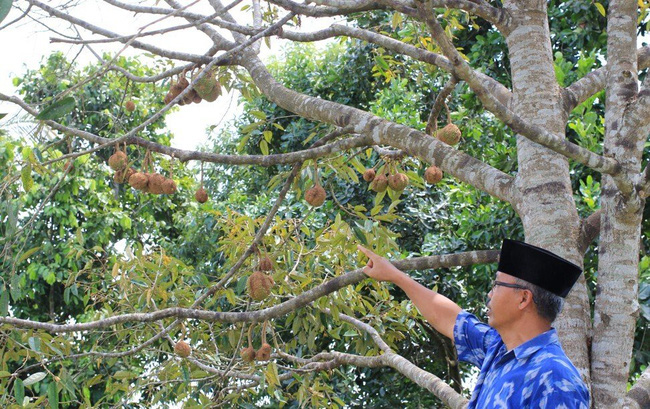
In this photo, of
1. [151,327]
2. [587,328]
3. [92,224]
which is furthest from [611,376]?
[92,224]

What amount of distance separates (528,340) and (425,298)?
58 cm

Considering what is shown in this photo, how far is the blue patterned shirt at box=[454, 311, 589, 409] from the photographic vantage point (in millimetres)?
1689

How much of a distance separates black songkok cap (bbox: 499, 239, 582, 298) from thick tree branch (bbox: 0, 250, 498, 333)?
2.05 feet

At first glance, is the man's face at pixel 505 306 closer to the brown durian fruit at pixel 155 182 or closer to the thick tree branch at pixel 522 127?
the thick tree branch at pixel 522 127

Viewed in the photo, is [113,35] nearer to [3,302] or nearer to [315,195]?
[315,195]

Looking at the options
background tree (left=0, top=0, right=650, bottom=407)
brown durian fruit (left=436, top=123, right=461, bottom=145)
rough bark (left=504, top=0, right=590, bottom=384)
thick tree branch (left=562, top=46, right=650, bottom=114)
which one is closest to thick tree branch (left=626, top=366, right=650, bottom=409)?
background tree (left=0, top=0, right=650, bottom=407)

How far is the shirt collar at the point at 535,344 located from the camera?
1.83m

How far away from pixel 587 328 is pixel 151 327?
225 centimetres

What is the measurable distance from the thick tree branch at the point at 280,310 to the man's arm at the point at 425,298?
0.40 ft

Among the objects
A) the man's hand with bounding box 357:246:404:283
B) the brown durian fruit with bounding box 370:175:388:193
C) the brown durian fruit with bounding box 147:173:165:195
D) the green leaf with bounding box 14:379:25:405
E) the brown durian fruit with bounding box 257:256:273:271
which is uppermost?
the brown durian fruit with bounding box 370:175:388:193

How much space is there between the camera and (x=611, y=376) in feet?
7.37

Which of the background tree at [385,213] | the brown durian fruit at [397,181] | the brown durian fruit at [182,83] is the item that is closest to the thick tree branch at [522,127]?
the background tree at [385,213]

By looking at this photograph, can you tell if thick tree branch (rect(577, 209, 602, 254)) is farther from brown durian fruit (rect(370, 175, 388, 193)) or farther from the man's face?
brown durian fruit (rect(370, 175, 388, 193))

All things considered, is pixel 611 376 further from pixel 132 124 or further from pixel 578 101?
pixel 132 124
